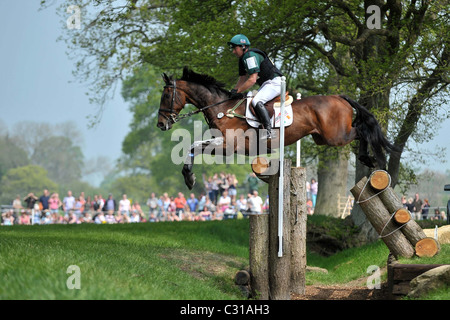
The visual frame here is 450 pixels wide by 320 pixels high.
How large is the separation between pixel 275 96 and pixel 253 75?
1.82 ft

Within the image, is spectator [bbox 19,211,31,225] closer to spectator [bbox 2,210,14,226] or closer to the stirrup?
spectator [bbox 2,210,14,226]

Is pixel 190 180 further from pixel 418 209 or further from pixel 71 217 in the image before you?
pixel 71 217

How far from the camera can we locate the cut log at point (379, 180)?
10570 mm

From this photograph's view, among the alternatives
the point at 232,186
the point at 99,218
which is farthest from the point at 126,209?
the point at 232,186

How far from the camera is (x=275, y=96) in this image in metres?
10.2

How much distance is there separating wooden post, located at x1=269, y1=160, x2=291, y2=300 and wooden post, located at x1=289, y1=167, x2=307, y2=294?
13.7 inches

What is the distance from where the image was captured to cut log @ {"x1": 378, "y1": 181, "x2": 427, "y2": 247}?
10.6 metres

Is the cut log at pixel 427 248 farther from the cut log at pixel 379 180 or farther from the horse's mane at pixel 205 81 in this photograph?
the horse's mane at pixel 205 81

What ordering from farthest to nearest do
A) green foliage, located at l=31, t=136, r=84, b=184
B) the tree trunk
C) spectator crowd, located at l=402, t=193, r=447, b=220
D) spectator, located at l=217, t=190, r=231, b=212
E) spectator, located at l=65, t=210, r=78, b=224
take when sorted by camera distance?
green foliage, located at l=31, t=136, r=84, b=184 → spectator, located at l=65, t=210, r=78, b=224 → spectator, located at l=217, t=190, r=231, b=212 → spectator crowd, located at l=402, t=193, r=447, b=220 → the tree trunk

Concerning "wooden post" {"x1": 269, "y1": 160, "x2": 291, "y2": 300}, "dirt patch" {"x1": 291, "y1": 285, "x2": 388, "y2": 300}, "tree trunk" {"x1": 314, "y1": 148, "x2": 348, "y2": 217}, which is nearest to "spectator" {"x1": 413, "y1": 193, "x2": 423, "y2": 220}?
"tree trunk" {"x1": 314, "y1": 148, "x2": 348, "y2": 217}

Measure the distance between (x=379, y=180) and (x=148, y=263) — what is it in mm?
4063

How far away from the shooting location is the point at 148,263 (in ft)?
33.2
